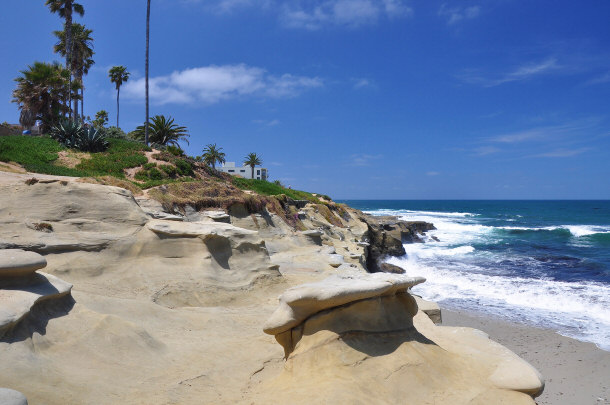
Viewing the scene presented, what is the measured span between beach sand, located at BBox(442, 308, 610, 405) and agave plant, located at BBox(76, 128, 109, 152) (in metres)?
23.7

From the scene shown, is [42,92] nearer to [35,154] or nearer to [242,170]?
[35,154]

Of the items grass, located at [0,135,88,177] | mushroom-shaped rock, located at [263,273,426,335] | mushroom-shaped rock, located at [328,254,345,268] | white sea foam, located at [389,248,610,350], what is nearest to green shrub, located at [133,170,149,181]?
grass, located at [0,135,88,177]

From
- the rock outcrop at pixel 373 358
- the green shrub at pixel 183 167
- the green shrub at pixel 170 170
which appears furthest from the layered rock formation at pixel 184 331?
the green shrub at pixel 183 167

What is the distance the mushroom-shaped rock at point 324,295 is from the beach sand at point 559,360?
6.46 meters

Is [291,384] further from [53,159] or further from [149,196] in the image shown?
[53,159]

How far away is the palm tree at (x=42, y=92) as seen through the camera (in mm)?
31219

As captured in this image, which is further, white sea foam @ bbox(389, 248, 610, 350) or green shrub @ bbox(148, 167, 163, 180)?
green shrub @ bbox(148, 167, 163, 180)

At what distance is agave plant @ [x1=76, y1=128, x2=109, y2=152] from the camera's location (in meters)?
26.2

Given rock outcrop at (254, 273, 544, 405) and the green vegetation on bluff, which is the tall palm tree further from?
rock outcrop at (254, 273, 544, 405)

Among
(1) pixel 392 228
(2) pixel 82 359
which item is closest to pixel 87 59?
(1) pixel 392 228

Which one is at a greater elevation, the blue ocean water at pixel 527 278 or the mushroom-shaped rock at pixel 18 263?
the mushroom-shaped rock at pixel 18 263

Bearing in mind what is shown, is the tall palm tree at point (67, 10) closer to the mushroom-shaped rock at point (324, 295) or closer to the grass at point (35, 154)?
the grass at point (35, 154)

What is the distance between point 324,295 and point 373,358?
93 cm

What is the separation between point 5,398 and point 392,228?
3795 centimetres
